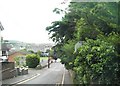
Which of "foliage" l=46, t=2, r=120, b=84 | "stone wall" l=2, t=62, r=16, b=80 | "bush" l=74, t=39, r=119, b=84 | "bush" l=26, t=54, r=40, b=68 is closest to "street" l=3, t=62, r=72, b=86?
"stone wall" l=2, t=62, r=16, b=80

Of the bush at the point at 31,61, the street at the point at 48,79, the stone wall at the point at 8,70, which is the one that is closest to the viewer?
the street at the point at 48,79

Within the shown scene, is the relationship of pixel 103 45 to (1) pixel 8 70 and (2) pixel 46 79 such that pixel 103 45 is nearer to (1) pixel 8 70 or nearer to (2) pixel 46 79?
(1) pixel 8 70

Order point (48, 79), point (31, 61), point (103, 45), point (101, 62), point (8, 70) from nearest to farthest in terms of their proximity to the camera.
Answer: point (103, 45)
point (101, 62)
point (8, 70)
point (48, 79)
point (31, 61)

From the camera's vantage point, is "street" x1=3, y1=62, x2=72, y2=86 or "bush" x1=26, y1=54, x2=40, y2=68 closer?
"street" x1=3, y1=62, x2=72, y2=86

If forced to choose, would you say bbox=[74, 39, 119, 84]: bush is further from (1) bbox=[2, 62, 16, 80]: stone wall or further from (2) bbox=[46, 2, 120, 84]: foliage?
(1) bbox=[2, 62, 16, 80]: stone wall

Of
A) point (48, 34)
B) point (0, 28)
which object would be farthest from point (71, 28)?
point (0, 28)

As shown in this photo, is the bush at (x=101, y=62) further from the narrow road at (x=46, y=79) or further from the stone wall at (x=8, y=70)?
the stone wall at (x=8, y=70)

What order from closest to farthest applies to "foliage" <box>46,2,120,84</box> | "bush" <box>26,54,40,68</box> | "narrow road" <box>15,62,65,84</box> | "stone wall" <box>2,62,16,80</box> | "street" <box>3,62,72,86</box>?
"foliage" <box>46,2,120,84</box> → "street" <box>3,62,72,86</box> → "narrow road" <box>15,62,65,84</box> → "stone wall" <box>2,62,16,80</box> → "bush" <box>26,54,40,68</box>

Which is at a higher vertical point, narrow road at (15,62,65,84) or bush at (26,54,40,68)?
bush at (26,54,40,68)

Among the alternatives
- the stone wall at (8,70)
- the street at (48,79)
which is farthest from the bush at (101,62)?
the stone wall at (8,70)

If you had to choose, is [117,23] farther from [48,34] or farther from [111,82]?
[48,34]

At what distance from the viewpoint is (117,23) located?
388 inches

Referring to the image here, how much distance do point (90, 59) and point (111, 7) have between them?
1.83 metres

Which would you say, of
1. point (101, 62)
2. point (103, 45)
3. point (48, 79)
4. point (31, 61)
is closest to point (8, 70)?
point (48, 79)
